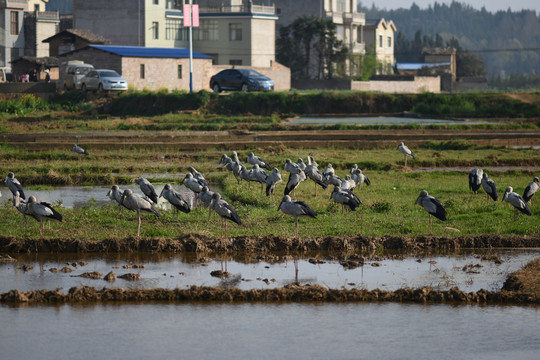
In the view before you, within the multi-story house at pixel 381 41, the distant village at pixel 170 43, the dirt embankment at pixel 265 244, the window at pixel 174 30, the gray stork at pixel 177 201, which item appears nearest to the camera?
the dirt embankment at pixel 265 244

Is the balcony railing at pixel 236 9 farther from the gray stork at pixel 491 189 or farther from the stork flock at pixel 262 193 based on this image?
the gray stork at pixel 491 189

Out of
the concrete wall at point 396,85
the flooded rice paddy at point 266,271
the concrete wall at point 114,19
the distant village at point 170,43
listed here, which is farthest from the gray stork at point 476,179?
the concrete wall at point 114,19

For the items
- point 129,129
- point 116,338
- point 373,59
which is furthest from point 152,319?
point 373,59

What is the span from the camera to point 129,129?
126 feet

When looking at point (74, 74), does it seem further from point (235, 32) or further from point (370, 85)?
point (370, 85)

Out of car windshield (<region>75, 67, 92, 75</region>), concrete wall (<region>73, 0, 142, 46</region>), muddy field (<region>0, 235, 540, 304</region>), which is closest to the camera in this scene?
muddy field (<region>0, 235, 540, 304</region>)

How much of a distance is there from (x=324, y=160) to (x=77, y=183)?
7.90 m

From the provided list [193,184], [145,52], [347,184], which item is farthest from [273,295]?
[145,52]

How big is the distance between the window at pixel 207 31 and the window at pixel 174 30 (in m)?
Answer: 1.18

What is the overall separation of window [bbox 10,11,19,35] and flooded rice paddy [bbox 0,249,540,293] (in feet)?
214

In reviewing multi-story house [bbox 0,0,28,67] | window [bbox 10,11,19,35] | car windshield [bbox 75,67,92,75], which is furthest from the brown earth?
window [bbox 10,11,19,35]

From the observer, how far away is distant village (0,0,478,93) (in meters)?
56.0

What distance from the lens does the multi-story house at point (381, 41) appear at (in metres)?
88.1

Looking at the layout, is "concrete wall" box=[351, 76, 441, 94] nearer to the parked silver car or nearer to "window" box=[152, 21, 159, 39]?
"window" box=[152, 21, 159, 39]
